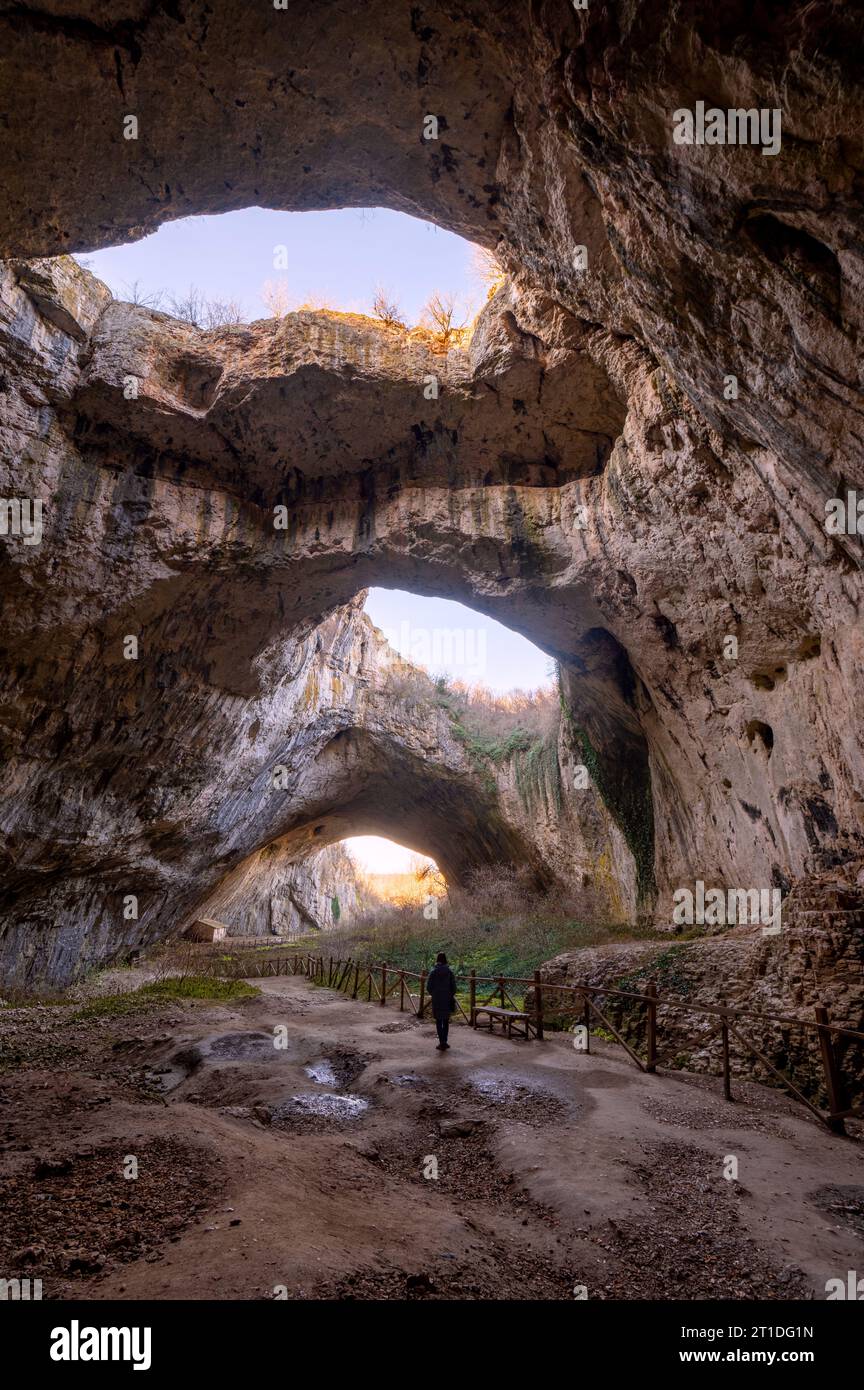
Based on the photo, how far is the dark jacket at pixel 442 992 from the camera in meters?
7.48

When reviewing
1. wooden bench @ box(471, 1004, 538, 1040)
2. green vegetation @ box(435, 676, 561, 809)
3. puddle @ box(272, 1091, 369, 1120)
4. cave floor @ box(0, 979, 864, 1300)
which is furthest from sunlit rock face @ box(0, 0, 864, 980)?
puddle @ box(272, 1091, 369, 1120)

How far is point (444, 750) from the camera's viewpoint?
21.3m

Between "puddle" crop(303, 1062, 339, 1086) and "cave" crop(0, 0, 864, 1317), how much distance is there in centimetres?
450

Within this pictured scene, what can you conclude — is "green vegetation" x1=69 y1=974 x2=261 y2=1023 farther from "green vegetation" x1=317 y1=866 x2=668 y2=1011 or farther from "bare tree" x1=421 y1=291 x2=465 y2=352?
"bare tree" x1=421 y1=291 x2=465 y2=352

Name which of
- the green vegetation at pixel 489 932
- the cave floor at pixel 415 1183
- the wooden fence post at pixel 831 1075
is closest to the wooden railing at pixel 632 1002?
the wooden fence post at pixel 831 1075

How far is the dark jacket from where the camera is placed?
748cm

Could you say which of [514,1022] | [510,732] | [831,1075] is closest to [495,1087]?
[831,1075]

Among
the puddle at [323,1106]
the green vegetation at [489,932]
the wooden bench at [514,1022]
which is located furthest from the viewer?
the green vegetation at [489,932]

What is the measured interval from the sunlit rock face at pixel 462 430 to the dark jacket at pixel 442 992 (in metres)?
4.79

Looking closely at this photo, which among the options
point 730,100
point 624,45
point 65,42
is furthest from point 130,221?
point 730,100

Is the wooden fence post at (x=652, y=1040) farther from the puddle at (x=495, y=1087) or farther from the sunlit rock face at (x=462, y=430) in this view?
the sunlit rock face at (x=462, y=430)

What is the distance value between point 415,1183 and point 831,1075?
328cm

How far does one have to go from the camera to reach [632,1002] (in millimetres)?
7898

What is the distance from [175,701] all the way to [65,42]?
10716 millimetres
